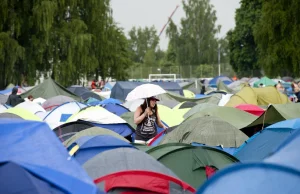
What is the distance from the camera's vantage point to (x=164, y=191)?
6.66 metres

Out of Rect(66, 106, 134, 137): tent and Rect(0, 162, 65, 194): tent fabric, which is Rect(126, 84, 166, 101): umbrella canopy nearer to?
Rect(66, 106, 134, 137): tent

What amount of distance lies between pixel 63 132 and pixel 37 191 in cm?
691

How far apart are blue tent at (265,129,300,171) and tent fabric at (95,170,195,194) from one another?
1040mm

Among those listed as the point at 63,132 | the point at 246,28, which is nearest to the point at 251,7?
the point at 246,28

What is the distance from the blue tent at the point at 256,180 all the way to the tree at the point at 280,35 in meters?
24.3

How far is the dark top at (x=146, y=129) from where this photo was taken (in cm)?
1017

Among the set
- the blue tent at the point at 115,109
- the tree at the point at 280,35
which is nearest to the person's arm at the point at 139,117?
the blue tent at the point at 115,109

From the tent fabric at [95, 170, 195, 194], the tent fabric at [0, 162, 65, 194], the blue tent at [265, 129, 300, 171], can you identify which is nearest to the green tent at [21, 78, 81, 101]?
the tent fabric at [95, 170, 195, 194]

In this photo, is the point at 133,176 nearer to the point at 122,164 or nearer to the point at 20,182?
the point at 122,164

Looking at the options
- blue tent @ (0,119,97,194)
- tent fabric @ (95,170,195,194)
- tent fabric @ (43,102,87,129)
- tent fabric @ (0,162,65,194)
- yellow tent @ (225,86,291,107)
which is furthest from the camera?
yellow tent @ (225,86,291,107)

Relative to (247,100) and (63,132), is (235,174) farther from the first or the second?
(247,100)

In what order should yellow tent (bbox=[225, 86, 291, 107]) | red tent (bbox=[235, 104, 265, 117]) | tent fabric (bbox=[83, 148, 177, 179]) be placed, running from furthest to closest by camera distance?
1. yellow tent (bbox=[225, 86, 291, 107])
2. red tent (bbox=[235, 104, 265, 117])
3. tent fabric (bbox=[83, 148, 177, 179])

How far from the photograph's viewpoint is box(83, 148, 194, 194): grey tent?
6621 mm

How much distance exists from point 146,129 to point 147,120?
0.15 metres
